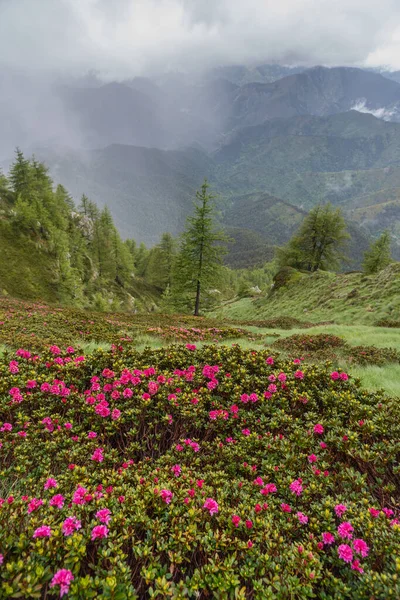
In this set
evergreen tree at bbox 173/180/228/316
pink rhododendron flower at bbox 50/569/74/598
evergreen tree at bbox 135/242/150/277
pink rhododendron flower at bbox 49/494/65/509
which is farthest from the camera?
evergreen tree at bbox 135/242/150/277

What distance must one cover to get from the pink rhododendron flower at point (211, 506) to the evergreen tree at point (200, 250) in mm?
24776

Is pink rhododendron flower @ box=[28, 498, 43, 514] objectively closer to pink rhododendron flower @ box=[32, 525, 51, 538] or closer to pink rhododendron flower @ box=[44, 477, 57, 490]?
pink rhododendron flower @ box=[32, 525, 51, 538]

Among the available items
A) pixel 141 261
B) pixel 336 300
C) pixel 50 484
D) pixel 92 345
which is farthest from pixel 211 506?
pixel 141 261

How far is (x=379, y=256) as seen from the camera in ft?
153

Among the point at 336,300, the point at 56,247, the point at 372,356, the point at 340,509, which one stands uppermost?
the point at 56,247

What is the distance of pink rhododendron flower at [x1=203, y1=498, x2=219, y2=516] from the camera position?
2758 mm

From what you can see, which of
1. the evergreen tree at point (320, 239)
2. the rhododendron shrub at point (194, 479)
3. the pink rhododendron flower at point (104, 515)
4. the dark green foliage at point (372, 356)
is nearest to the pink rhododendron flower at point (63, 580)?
the rhododendron shrub at point (194, 479)

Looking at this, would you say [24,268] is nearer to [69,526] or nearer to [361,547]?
[69,526]

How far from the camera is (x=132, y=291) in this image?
72250 millimetres

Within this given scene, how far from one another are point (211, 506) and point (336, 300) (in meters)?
27.3

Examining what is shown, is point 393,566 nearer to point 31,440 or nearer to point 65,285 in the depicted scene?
point 31,440

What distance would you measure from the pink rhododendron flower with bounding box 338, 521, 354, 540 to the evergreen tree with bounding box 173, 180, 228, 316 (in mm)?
25018

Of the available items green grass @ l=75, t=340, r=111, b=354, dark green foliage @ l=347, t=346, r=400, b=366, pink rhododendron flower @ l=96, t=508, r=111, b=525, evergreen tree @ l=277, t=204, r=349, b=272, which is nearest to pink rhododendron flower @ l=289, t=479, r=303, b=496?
pink rhododendron flower @ l=96, t=508, r=111, b=525

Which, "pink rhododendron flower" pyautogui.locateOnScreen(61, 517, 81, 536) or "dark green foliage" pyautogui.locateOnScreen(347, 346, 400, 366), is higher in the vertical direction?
"dark green foliage" pyautogui.locateOnScreen(347, 346, 400, 366)
